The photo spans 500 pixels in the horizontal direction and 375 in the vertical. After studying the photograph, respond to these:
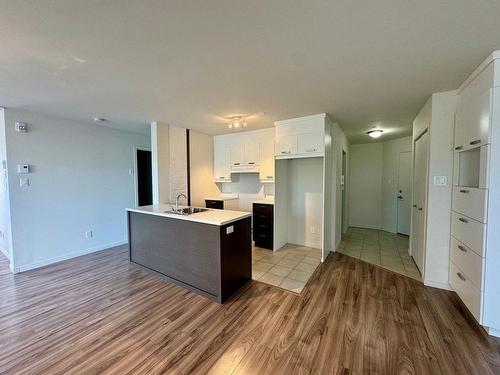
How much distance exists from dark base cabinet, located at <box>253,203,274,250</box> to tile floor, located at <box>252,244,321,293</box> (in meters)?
0.15

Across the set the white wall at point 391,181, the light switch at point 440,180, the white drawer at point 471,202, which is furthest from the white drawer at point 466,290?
the white wall at point 391,181

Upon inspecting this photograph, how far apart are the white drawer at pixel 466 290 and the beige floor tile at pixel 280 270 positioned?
1884mm

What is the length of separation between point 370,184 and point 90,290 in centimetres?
621

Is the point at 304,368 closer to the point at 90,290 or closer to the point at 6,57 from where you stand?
the point at 90,290

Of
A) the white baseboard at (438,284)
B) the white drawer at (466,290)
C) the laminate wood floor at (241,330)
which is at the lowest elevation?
the laminate wood floor at (241,330)

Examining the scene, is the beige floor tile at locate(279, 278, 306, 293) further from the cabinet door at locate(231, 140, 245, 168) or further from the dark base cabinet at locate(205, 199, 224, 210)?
the cabinet door at locate(231, 140, 245, 168)

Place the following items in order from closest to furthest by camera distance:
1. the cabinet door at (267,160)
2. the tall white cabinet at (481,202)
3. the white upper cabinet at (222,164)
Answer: the tall white cabinet at (481,202) < the cabinet door at (267,160) < the white upper cabinet at (222,164)

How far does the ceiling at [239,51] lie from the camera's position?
4.15ft

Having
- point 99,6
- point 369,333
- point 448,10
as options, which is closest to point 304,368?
point 369,333

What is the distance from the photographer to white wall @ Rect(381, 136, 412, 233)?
16.9 ft

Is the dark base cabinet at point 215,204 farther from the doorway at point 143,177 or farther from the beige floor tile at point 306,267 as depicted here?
the beige floor tile at point 306,267

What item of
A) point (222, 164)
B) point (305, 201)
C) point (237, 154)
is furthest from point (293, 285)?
point (222, 164)

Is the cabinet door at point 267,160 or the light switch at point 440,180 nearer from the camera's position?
the light switch at point 440,180

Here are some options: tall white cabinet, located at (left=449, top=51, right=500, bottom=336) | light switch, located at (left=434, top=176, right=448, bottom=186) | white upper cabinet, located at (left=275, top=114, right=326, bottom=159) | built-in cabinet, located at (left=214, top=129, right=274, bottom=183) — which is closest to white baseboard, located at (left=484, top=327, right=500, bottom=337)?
tall white cabinet, located at (left=449, top=51, right=500, bottom=336)
